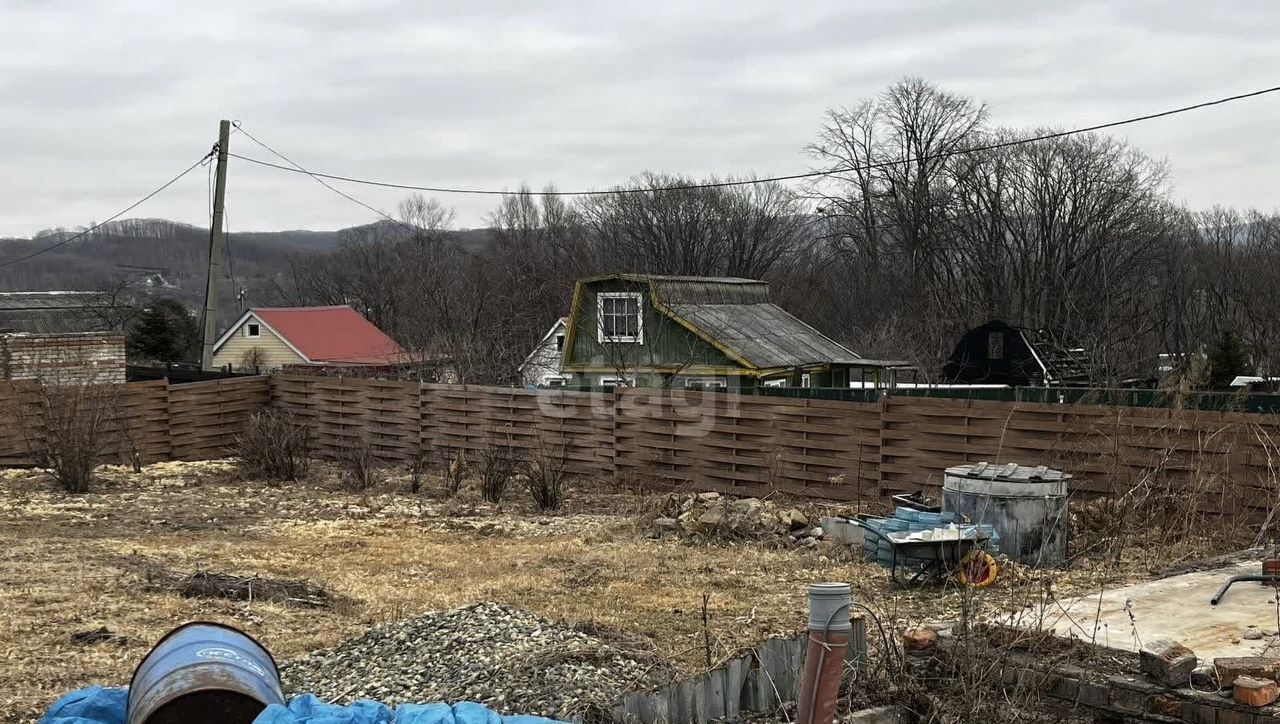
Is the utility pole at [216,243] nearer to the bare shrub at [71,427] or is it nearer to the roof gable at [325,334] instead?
the bare shrub at [71,427]

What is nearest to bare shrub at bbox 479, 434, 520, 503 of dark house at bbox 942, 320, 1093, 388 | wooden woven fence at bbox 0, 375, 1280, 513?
wooden woven fence at bbox 0, 375, 1280, 513

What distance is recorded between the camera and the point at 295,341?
160 feet

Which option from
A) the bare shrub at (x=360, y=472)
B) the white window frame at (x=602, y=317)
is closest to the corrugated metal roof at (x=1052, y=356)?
the white window frame at (x=602, y=317)

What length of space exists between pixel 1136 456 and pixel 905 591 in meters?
4.02

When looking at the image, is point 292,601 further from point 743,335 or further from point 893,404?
point 743,335

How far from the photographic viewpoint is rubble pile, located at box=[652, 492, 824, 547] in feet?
43.1

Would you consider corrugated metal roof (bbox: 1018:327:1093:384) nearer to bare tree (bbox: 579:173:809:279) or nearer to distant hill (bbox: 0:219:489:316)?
bare tree (bbox: 579:173:809:279)

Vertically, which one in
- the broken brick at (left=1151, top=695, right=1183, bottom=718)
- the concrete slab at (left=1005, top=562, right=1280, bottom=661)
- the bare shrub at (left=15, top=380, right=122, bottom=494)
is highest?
the bare shrub at (left=15, top=380, right=122, bottom=494)

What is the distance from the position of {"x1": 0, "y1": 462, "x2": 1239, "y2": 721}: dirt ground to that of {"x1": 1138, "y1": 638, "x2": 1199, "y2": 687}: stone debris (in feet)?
5.76

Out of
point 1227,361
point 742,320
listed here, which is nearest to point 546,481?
point 742,320

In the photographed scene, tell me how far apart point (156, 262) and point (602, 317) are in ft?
251

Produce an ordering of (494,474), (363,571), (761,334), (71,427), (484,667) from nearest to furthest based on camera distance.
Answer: (484,667)
(363,571)
(494,474)
(71,427)
(761,334)

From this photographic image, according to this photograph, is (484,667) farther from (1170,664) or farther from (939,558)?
(939,558)

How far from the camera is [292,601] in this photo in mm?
9938
